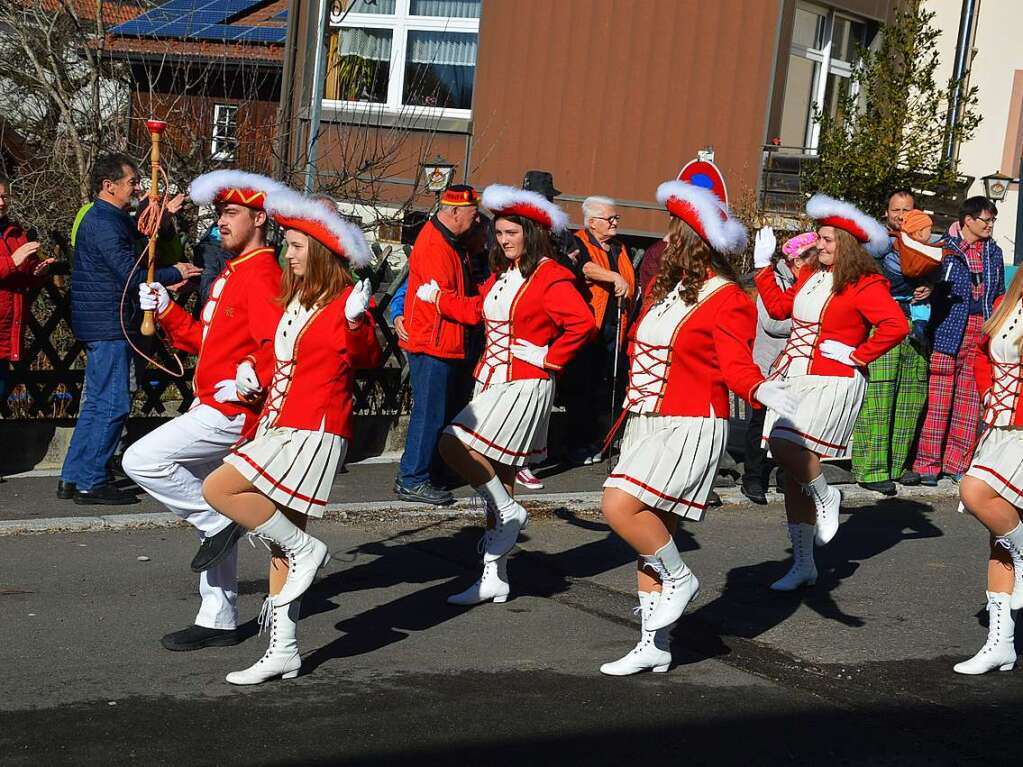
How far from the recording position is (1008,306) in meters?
5.98

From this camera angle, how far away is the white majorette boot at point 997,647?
5.80 meters

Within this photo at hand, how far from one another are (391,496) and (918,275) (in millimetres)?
4262

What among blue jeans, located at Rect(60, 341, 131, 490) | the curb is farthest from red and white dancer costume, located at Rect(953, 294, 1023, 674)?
blue jeans, located at Rect(60, 341, 131, 490)

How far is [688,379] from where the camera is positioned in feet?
18.4

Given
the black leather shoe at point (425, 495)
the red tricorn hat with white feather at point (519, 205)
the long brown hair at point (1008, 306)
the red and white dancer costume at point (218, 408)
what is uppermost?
the red tricorn hat with white feather at point (519, 205)

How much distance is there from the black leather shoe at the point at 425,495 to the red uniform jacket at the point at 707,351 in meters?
3.44

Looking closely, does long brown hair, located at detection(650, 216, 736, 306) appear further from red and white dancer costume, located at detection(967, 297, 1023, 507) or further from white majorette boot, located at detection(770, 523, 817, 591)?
white majorette boot, located at detection(770, 523, 817, 591)

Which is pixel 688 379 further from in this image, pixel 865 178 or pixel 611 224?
pixel 865 178

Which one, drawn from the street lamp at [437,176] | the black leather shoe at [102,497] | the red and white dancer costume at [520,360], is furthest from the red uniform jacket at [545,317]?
the street lamp at [437,176]

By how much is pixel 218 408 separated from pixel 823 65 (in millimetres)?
15597

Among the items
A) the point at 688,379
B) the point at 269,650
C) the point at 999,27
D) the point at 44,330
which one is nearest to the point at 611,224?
the point at 44,330

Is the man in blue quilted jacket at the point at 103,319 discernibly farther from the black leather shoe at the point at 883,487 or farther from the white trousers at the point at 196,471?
the black leather shoe at the point at 883,487

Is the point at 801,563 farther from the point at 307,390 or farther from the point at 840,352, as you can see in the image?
the point at 307,390

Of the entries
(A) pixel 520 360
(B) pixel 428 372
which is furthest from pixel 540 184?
(A) pixel 520 360
